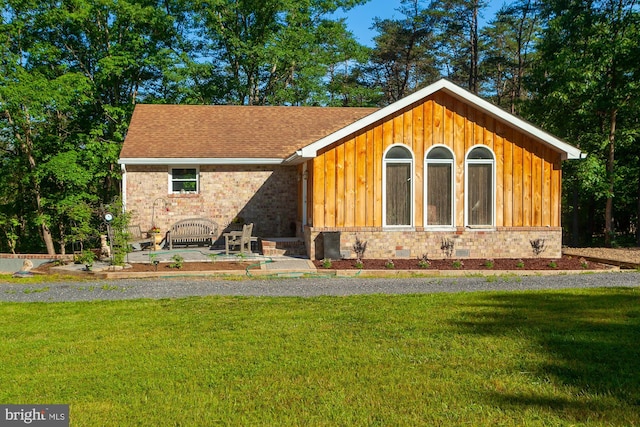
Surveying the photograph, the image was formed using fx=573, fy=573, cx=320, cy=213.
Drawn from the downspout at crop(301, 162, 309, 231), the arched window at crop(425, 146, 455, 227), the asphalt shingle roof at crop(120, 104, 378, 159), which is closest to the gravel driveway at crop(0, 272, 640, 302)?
the arched window at crop(425, 146, 455, 227)

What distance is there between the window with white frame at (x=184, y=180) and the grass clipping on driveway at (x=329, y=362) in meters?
11.0

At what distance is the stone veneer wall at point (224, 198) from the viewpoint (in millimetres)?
18922

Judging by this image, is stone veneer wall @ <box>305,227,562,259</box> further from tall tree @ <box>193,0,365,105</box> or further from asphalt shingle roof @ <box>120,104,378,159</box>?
tall tree @ <box>193,0,365,105</box>

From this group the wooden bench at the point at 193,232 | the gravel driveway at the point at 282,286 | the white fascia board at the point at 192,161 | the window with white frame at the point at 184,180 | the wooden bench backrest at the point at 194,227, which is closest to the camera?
the gravel driveway at the point at 282,286

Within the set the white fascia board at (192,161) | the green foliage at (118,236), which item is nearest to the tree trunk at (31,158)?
the white fascia board at (192,161)

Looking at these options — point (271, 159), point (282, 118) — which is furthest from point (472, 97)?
point (282, 118)

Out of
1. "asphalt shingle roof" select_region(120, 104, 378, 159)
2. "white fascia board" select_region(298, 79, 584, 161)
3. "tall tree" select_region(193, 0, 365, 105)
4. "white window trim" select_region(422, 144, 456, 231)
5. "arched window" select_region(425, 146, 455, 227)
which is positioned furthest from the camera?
"tall tree" select_region(193, 0, 365, 105)

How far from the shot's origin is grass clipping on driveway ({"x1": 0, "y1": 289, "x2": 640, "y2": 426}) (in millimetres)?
4152

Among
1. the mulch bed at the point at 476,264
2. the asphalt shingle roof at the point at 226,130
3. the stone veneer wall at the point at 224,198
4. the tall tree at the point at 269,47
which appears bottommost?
the mulch bed at the point at 476,264

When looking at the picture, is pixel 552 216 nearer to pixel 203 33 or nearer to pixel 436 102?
pixel 436 102

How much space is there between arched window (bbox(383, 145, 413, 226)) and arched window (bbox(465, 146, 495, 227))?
1.56 meters

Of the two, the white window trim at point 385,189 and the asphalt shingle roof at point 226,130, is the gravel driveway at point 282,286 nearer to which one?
the white window trim at point 385,189

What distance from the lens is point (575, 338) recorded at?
6152 millimetres

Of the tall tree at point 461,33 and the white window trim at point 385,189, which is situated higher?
the tall tree at point 461,33
